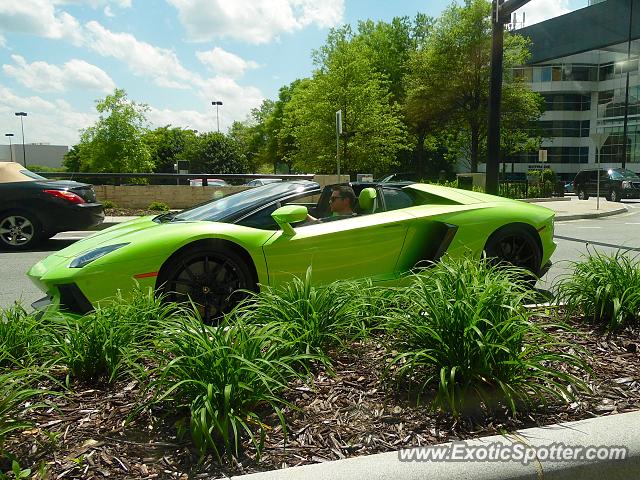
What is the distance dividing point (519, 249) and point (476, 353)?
3109 millimetres

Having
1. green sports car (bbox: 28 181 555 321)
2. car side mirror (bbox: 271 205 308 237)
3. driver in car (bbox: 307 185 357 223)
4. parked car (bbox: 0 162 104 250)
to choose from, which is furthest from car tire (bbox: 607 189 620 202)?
car side mirror (bbox: 271 205 308 237)

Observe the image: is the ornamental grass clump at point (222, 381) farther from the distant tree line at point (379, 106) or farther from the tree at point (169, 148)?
the tree at point (169, 148)

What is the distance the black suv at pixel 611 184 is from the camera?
2980cm

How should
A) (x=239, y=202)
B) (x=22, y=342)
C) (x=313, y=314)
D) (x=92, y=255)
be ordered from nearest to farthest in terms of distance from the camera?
(x=22, y=342)
(x=313, y=314)
(x=92, y=255)
(x=239, y=202)

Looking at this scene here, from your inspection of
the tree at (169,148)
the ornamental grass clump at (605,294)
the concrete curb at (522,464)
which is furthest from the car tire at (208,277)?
the tree at (169,148)

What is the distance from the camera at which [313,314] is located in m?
2.99

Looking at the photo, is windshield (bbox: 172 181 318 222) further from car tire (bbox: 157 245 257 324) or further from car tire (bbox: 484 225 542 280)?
car tire (bbox: 484 225 542 280)

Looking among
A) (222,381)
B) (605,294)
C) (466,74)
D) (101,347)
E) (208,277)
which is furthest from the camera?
(466,74)

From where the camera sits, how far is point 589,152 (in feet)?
217

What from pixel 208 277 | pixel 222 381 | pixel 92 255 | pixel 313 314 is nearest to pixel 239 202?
pixel 208 277

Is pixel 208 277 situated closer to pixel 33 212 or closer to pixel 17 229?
pixel 33 212

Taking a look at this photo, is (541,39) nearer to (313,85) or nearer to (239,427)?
(313,85)

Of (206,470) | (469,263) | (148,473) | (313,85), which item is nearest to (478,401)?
(469,263)

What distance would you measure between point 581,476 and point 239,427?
4.31 ft
